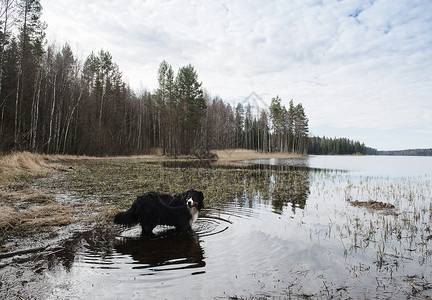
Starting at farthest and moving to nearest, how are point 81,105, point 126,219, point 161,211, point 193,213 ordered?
point 81,105
point 193,213
point 161,211
point 126,219

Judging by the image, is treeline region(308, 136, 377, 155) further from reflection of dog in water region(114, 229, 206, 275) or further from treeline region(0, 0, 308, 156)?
reflection of dog in water region(114, 229, 206, 275)

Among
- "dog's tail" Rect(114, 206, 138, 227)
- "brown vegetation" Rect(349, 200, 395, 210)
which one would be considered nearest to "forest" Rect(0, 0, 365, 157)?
"dog's tail" Rect(114, 206, 138, 227)

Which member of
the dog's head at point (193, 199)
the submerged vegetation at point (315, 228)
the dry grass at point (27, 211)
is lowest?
the submerged vegetation at point (315, 228)

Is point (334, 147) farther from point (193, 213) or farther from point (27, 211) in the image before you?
point (27, 211)

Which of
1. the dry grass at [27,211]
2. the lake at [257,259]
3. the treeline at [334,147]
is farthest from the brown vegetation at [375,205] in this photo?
the treeline at [334,147]

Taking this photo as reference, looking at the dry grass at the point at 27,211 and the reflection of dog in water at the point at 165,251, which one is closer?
the reflection of dog in water at the point at 165,251

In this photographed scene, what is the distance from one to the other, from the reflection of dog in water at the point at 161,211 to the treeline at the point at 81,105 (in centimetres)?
1644

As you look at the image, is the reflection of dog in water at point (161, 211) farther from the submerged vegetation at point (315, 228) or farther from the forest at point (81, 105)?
the forest at point (81, 105)

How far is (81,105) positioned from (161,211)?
38.6 metres

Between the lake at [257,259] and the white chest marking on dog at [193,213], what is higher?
the white chest marking on dog at [193,213]

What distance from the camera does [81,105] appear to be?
38.3 m

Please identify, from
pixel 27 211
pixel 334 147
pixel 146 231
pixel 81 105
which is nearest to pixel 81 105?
pixel 81 105

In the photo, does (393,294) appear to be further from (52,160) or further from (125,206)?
(52,160)

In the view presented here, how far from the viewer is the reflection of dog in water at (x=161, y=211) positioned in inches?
221
